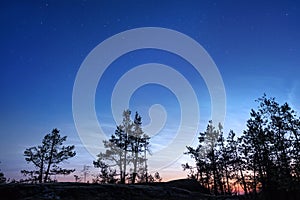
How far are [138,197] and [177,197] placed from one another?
359cm

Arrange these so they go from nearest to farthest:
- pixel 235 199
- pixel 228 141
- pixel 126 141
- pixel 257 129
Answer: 1. pixel 235 199
2. pixel 257 129
3. pixel 126 141
4. pixel 228 141

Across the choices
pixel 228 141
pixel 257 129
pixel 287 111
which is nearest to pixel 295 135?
pixel 287 111

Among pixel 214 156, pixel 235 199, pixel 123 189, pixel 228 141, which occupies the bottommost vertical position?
pixel 235 199

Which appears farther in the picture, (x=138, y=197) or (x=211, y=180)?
(x=211, y=180)

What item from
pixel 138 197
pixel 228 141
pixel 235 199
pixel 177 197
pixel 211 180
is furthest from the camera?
pixel 211 180

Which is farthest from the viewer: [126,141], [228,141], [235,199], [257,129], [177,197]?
[228,141]

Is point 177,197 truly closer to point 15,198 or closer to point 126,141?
point 15,198

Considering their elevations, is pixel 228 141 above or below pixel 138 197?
above

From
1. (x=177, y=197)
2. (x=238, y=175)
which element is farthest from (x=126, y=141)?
(x=238, y=175)

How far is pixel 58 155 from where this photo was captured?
34.0m

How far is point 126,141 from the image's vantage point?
3244 centimetres

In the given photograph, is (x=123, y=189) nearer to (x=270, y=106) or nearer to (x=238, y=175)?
(x=270, y=106)

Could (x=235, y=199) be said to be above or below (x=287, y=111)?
below

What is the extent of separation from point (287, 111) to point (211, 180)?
2853 cm
